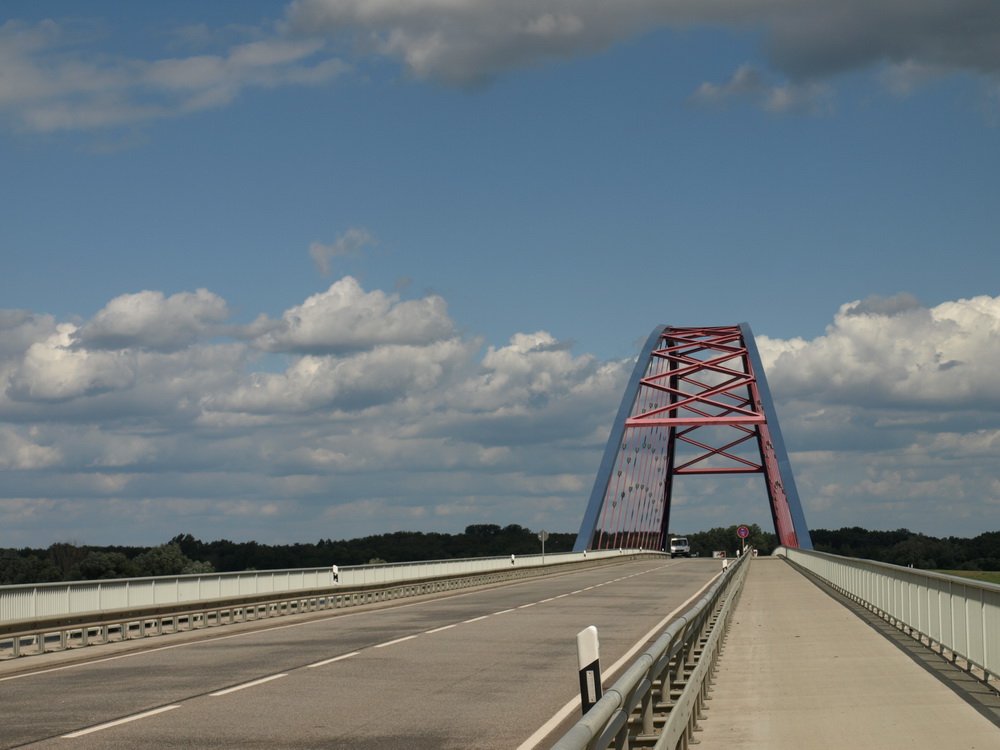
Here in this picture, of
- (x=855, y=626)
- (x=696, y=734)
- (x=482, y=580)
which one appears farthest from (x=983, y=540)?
(x=696, y=734)

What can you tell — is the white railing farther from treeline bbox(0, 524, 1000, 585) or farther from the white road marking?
treeline bbox(0, 524, 1000, 585)

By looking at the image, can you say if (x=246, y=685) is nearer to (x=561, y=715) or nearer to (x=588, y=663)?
(x=561, y=715)

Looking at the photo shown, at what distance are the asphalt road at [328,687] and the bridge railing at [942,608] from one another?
4.02 m

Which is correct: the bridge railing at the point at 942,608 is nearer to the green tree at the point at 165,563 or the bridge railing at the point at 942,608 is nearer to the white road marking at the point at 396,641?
the white road marking at the point at 396,641

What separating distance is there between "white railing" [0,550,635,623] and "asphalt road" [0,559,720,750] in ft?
3.68

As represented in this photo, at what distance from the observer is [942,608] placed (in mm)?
16172

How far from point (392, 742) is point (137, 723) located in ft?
9.22

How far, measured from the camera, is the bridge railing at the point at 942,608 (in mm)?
12883

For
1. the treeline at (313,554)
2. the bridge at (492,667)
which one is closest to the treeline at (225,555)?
the treeline at (313,554)

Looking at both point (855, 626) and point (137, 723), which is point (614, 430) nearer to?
point (855, 626)

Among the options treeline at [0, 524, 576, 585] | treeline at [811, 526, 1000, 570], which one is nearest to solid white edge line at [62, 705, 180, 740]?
treeline at [0, 524, 576, 585]

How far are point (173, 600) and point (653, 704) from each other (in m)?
17.5

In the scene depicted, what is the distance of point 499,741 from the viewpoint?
10891 mm

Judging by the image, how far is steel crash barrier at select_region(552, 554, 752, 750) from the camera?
590cm
